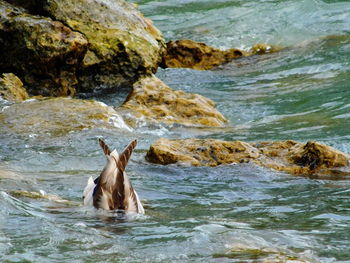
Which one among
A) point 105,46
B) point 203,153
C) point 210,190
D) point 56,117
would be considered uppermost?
point 105,46

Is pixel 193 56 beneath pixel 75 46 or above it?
beneath

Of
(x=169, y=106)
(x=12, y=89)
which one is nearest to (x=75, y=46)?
(x=12, y=89)

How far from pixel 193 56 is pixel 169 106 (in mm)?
4570

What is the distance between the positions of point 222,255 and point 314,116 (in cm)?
642

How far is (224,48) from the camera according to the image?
1599 cm

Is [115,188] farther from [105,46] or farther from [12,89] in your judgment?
[105,46]

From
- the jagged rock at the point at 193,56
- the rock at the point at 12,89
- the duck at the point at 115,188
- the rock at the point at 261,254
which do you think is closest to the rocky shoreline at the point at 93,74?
the rock at the point at 12,89

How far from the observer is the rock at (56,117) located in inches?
350

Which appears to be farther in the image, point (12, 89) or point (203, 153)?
point (12, 89)

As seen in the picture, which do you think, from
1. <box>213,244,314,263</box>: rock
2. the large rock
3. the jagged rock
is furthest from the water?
the large rock

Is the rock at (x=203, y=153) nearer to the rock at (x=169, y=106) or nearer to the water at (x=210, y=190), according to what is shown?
the water at (x=210, y=190)

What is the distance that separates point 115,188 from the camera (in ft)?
17.8

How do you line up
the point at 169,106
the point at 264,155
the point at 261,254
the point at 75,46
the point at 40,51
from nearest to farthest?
the point at 261,254
the point at 264,155
the point at 169,106
the point at 40,51
the point at 75,46

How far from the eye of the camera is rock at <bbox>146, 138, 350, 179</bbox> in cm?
753
